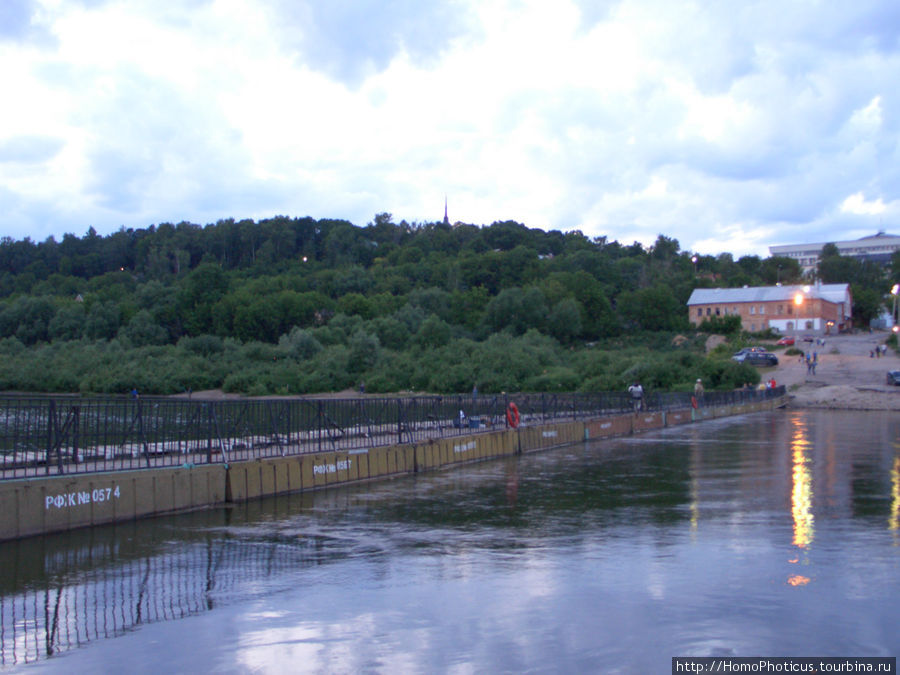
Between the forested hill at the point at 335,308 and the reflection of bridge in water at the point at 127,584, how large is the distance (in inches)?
2569

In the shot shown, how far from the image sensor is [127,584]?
10.0m

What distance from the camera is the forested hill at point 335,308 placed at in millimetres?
86000

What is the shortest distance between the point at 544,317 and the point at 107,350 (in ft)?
193

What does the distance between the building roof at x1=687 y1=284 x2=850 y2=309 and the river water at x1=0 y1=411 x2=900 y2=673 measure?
10304 cm

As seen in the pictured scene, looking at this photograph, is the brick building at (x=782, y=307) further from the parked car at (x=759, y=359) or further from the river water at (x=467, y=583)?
the river water at (x=467, y=583)

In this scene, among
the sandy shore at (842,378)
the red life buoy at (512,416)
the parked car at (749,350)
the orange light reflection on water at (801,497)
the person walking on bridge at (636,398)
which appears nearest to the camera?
the orange light reflection on water at (801,497)

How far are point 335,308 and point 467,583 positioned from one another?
110091mm

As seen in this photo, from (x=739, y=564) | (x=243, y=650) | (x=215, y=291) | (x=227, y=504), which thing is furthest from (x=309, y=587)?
(x=215, y=291)

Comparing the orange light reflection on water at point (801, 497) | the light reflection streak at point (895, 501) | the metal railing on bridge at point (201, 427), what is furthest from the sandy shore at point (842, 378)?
the metal railing on bridge at point (201, 427)

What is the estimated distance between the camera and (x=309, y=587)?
9.88 metres

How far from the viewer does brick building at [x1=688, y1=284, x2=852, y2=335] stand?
10962 centimetres

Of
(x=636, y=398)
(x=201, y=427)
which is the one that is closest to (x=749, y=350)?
(x=636, y=398)

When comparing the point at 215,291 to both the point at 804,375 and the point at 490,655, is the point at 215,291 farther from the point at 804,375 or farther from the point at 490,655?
the point at 490,655

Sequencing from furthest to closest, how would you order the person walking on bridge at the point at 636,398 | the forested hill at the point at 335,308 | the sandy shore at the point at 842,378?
the forested hill at the point at 335,308, the sandy shore at the point at 842,378, the person walking on bridge at the point at 636,398
